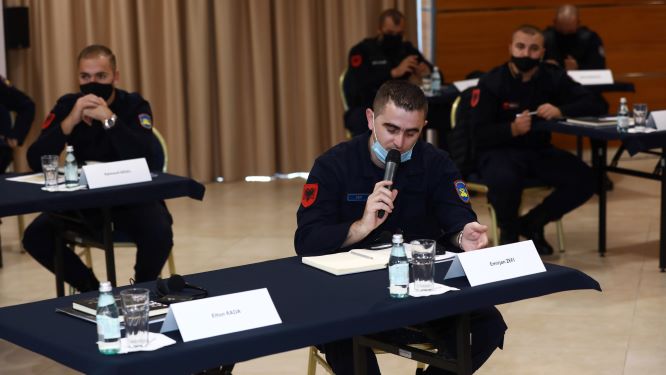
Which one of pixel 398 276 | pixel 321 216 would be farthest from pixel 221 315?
pixel 321 216

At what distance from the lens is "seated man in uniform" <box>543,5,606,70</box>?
29.4 ft

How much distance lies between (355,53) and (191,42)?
1.49m

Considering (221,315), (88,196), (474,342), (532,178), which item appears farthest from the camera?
(532,178)

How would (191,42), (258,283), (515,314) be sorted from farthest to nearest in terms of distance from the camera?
(191,42) < (515,314) < (258,283)

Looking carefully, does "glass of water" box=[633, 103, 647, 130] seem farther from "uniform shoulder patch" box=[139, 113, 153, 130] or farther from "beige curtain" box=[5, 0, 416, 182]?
"beige curtain" box=[5, 0, 416, 182]

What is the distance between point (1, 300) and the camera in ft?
19.3

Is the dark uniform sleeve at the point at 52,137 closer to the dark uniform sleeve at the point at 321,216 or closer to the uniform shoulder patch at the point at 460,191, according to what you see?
the dark uniform sleeve at the point at 321,216

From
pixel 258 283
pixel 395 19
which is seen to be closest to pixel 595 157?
pixel 395 19

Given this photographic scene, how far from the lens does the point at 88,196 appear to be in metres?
4.62

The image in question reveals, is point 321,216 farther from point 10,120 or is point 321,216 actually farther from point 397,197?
point 10,120

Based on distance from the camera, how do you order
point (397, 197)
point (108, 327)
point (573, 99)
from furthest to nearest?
point (573, 99), point (397, 197), point (108, 327)

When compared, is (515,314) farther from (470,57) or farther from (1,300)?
(470,57)

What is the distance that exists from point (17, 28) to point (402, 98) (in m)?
5.76

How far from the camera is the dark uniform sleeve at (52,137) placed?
5348mm
